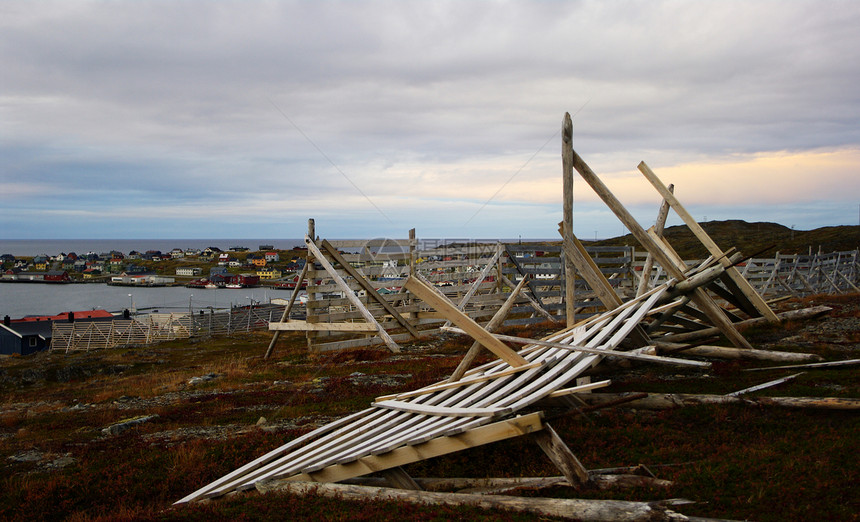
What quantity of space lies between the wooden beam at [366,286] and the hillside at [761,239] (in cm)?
3086

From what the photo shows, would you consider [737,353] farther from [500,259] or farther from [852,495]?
[500,259]

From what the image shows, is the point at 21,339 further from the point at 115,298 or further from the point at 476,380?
the point at 115,298

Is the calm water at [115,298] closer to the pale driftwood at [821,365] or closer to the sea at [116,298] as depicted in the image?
the sea at [116,298]

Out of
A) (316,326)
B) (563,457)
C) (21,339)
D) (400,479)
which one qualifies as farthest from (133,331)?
(563,457)

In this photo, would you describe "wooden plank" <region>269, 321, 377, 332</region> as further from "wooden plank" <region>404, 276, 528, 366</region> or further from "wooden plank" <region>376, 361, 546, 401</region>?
"wooden plank" <region>404, 276, 528, 366</region>

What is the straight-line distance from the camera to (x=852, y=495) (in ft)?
16.8

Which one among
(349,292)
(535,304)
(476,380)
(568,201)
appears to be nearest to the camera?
(476,380)

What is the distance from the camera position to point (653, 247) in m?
10.2

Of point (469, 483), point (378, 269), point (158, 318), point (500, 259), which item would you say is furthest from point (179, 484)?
point (158, 318)

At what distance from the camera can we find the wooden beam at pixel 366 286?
17344 millimetres

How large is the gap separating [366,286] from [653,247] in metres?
9.72

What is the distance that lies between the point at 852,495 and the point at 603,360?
3554mm

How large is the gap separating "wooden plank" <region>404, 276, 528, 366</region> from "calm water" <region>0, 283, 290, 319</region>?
388 ft

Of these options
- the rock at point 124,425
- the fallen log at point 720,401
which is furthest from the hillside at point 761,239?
the rock at point 124,425
